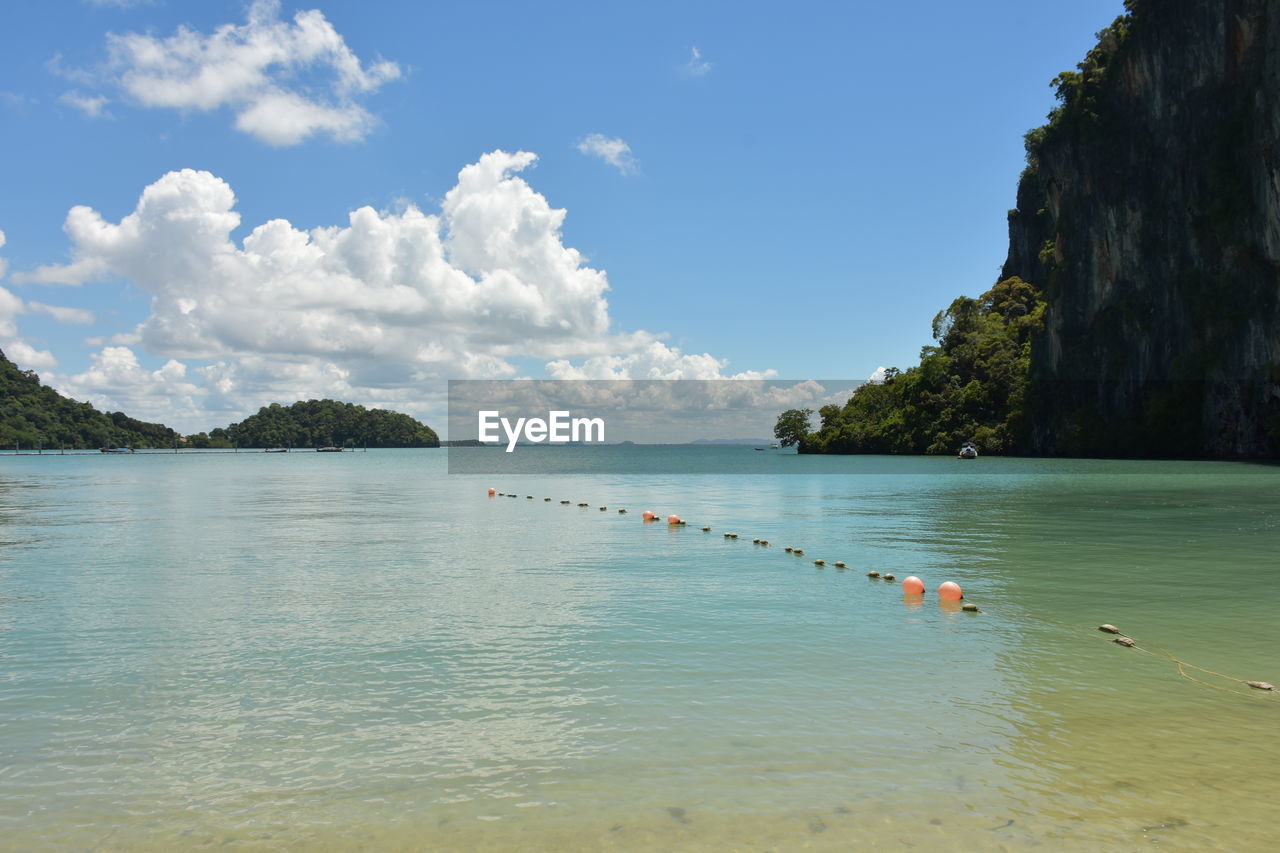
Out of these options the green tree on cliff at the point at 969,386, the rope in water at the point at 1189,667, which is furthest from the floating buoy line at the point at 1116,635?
the green tree on cliff at the point at 969,386

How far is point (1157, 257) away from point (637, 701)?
4035 inches

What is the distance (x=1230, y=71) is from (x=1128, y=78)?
1477cm

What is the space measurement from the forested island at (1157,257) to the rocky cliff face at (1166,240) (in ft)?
0.58

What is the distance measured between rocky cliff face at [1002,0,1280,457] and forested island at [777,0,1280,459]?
176 millimetres

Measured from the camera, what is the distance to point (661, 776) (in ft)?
27.9

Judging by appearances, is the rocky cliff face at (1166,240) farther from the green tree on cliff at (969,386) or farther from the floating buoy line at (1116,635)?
the floating buoy line at (1116,635)

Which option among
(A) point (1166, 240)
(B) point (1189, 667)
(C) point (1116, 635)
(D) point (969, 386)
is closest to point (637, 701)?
(B) point (1189, 667)

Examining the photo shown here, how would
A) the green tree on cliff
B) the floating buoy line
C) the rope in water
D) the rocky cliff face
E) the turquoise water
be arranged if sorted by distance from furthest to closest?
the green tree on cliff
the rocky cliff face
the floating buoy line
the rope in water
the turquoise water

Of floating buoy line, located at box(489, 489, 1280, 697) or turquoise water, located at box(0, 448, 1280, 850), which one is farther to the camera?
floating buoy line, located at box(489, 489, 1280, 697)

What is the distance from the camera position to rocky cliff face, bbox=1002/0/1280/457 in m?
78.8

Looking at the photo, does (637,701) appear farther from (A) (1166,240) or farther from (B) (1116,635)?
(A) (1166,240)

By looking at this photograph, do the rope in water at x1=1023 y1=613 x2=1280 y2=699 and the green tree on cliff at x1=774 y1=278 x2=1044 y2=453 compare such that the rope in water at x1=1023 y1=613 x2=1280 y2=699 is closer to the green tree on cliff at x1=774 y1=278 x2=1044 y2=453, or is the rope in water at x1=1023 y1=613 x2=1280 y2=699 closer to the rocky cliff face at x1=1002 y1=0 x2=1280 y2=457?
the rocky cliff face at x1=1002 y1=0 x2=1280 y2=457

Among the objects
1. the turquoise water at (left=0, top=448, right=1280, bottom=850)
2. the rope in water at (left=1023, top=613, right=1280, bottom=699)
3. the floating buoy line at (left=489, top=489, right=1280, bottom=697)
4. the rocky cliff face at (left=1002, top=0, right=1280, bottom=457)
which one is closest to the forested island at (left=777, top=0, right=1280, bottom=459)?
the rocky cliff face at (left=1002, top=0, right=1280, bottom=457)

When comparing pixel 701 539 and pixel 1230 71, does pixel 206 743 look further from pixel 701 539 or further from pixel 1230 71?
pixel 1230 71
